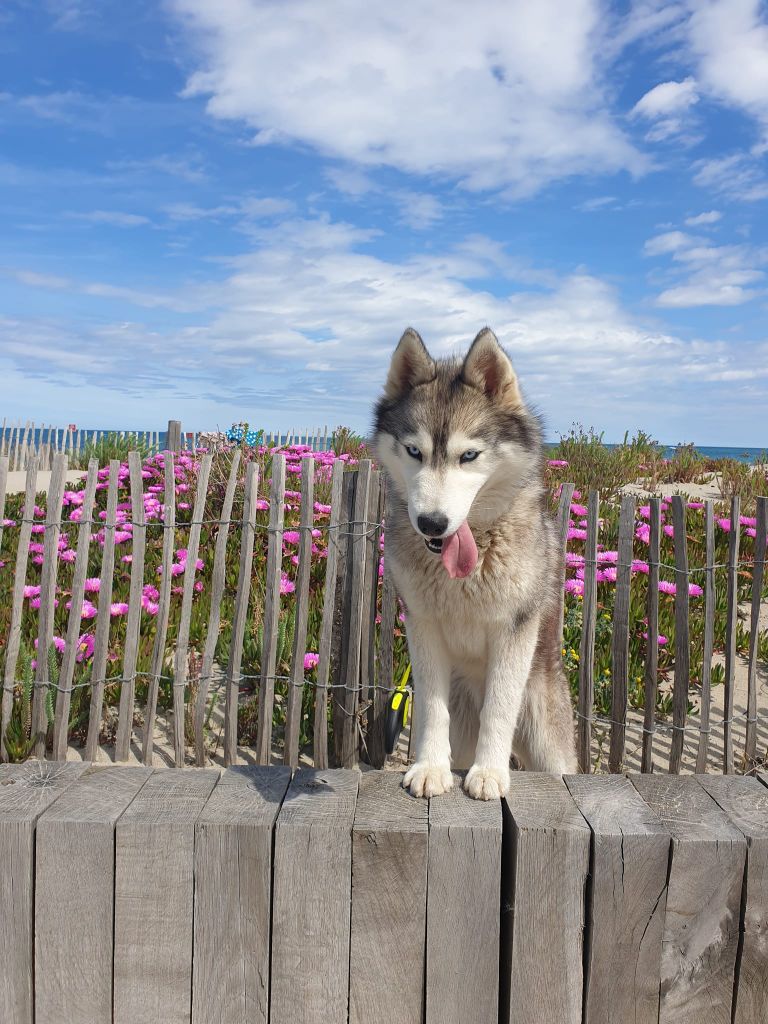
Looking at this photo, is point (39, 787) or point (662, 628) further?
point (662, 628)

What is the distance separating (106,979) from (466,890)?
1046 mm

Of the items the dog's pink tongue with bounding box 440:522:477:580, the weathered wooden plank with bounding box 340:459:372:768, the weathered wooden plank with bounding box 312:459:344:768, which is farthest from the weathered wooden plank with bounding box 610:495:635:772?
the dog's pink tongue with bounding box 440:522:477:580

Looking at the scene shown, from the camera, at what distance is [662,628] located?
19.6 feet

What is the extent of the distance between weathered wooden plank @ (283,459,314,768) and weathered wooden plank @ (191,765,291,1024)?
82.3 inches

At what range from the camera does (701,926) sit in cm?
218

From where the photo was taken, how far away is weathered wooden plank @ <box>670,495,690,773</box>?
416cm

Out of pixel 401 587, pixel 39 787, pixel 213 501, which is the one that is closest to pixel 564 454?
pixel 213 501

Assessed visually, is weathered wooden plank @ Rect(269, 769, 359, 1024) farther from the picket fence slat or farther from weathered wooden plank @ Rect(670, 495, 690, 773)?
weathered wooden plank @ Rect(670, 495, 690, 773)

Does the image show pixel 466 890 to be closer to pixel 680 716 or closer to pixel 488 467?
pixel 488 467

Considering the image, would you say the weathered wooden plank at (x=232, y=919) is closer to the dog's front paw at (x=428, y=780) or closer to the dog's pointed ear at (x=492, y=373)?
the dog's front paw at (x=428, y=780)

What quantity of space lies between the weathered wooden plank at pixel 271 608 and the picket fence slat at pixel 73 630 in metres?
1.00

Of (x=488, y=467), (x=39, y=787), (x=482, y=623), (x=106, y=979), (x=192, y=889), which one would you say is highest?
(x=488, y=467)

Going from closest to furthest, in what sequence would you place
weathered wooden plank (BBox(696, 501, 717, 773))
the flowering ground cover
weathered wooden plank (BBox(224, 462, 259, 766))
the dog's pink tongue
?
the dog's pink tongue → weathered wooden plank (BBox(224, 462, 259, 766)) → weathered wooden plank (BBox(696, 501, 717, 773)) → the flowering ground cover

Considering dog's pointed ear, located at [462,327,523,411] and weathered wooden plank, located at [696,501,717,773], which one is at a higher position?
dog's pointed ear, located at [462,327,523,411]
